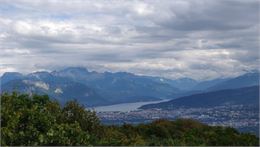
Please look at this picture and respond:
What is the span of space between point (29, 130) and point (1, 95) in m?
3.23

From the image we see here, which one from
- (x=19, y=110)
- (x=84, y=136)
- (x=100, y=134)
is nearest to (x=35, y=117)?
(x=19, y=110)

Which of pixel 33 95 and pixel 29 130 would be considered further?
pixel 33 95

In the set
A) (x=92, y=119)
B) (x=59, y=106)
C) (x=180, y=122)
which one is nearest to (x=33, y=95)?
(x=59, y=106)

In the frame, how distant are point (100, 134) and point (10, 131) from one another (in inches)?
276

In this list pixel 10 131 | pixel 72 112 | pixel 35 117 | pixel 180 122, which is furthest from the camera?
pixel 180 122

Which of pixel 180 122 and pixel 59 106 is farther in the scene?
pixel 180 122

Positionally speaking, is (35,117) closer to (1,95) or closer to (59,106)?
(1,95)

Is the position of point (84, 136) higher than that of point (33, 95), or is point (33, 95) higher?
point (33, 95)

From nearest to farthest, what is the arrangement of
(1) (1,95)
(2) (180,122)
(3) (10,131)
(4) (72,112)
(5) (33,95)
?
(3) (10,131) < (1) (1,95) < (5) (33,95) < (4) (72,112) < (2) (180,122)

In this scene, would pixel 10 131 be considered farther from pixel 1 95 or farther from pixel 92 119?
pixel 92 119

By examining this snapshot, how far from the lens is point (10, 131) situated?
18.2m

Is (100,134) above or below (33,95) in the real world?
below

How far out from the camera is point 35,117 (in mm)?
19656

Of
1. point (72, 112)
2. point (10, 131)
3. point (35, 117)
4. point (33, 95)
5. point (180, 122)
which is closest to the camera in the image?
point (10, 131)
